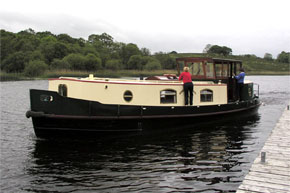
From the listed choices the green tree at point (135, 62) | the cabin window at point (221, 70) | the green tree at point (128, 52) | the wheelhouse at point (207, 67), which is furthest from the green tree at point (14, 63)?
the cabin window at point (221, 70)

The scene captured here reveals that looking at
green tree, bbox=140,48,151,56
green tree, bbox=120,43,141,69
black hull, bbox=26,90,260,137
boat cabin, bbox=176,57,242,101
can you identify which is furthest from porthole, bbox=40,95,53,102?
green tree, bbox=140,48,151,56

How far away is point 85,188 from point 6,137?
23.5 ft

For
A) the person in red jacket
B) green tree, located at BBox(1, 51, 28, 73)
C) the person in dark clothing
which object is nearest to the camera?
the person in red jacket

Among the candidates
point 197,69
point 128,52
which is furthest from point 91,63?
point 197,69

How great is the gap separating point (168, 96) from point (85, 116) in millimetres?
4324

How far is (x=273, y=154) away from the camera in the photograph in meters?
8.52

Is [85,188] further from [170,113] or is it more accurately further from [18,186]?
[170,113]

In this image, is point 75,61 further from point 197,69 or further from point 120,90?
point 120,90

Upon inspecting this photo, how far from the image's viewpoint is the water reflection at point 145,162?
25.3ft

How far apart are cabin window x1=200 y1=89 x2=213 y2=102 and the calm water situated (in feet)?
5.19

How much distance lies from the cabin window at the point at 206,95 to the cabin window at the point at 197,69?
4.98ft

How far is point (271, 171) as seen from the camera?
714 cm

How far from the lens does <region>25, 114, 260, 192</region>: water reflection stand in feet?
25.3

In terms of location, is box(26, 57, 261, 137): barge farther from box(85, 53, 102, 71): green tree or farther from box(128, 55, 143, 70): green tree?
box(128, 55, 143, 70): green tree
